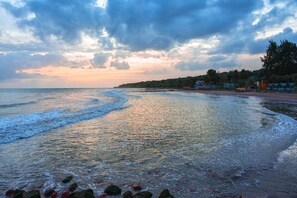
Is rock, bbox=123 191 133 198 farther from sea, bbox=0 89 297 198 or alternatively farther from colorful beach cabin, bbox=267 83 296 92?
colorful beach cabin, bbox=267 83 296 92

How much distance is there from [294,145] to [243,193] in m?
6.14

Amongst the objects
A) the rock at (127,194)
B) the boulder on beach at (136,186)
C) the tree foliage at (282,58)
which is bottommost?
the boulder on beach at (136,186)

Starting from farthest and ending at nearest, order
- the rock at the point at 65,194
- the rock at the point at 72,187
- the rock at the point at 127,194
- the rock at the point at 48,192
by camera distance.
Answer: the rock at the point at 72,187 → the rock at the point at 48,192 → the rock at the point at 65,194 → the rock at the point at 127,194

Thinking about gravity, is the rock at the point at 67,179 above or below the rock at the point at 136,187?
above

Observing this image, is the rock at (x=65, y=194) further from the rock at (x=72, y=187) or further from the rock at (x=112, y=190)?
the rock at (x=112, y=190)

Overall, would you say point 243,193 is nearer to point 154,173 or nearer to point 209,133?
point 154,173

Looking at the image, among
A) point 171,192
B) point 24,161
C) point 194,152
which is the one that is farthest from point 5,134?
point 171,192

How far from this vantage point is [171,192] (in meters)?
6.52

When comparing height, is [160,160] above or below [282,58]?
below

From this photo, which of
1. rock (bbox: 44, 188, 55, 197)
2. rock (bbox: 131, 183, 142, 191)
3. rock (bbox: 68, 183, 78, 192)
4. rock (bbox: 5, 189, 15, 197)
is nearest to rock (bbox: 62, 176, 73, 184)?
rock (bbox: 68, 183, 78, 192)

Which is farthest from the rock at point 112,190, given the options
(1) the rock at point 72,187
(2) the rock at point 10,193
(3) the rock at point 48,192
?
(2) the rock at point 10,193

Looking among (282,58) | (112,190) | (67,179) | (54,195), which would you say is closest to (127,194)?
(112,190)

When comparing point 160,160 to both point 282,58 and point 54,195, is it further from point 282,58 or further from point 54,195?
point 282,58

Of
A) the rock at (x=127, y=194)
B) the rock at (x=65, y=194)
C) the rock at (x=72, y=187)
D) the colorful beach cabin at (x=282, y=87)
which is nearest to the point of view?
the rock at (x=127, y=194)
